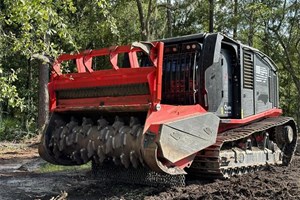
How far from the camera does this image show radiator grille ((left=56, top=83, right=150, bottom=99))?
659 centimetres

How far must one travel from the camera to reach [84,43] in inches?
961

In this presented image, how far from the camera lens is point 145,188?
7285 mm

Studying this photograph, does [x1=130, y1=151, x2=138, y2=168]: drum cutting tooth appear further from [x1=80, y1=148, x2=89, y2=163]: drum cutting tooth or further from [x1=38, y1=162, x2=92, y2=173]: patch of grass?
[x1=38, y1=162, x2=92, y2=173]: patch of grass

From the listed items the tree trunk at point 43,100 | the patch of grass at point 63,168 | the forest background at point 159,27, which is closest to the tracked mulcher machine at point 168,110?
the patch of grass at point 63,168

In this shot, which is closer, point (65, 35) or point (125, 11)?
point (65, 35)

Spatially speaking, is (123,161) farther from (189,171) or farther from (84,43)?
(84,43)

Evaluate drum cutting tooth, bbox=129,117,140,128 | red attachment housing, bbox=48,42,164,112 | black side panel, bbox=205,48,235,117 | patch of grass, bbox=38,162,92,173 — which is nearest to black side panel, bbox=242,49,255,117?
black side panel, bbox=205,48,235,117

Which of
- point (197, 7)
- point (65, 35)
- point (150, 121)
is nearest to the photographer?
point (150, 121)

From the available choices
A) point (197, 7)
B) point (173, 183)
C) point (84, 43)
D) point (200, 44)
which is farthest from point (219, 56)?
point (197, 7)

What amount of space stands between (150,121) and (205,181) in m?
2.17

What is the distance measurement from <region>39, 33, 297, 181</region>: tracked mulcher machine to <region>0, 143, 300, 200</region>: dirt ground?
1.08ft

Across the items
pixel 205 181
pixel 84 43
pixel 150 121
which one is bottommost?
pixel 205 181

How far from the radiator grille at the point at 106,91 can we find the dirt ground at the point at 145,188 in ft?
5.04

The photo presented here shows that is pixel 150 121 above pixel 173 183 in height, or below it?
above
